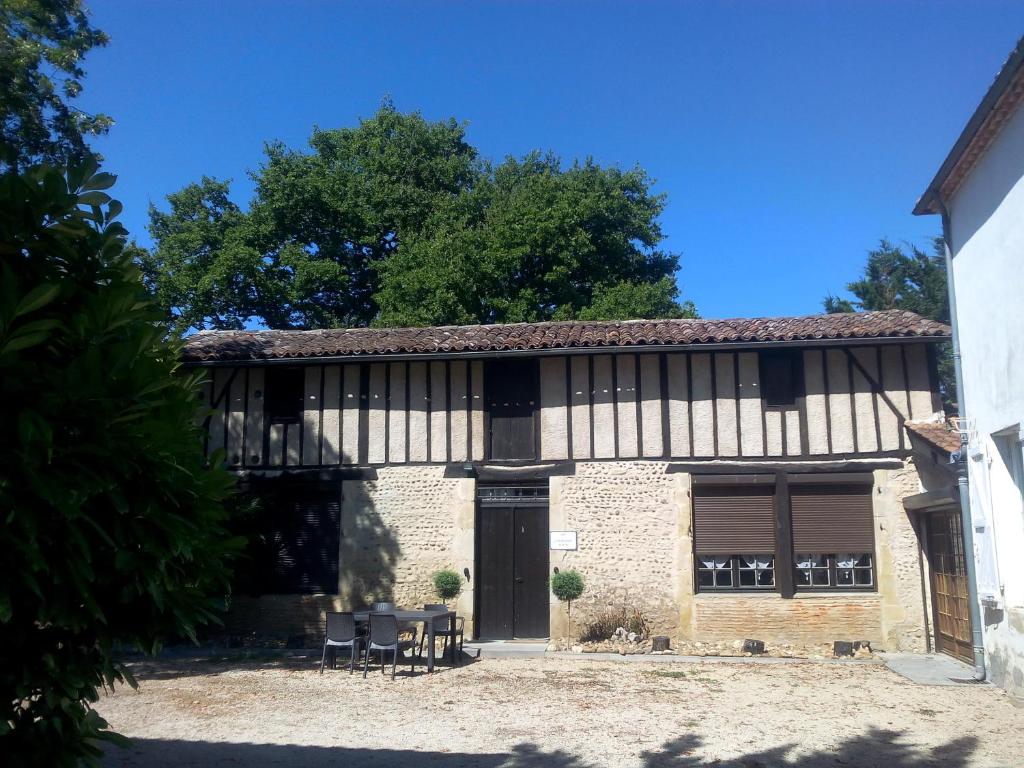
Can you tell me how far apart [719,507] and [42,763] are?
31.1 ft

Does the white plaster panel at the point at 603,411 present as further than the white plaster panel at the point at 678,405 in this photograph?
Yes

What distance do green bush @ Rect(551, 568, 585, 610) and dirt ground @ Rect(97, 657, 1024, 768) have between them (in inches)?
57.6

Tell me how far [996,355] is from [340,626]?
741cm

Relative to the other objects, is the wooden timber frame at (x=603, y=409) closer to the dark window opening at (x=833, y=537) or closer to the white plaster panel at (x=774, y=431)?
the white plaster panel at (x=774, y=431)

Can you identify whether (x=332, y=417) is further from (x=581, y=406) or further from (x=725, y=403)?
(x=725, y=403)

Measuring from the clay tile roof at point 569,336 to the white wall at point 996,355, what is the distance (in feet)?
7.77

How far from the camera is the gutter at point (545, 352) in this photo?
10.7m

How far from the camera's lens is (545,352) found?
1127cm

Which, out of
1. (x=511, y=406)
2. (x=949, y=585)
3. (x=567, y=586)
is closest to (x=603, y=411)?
(x=511, y=406)

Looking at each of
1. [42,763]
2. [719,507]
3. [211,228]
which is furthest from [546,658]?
[211,228]

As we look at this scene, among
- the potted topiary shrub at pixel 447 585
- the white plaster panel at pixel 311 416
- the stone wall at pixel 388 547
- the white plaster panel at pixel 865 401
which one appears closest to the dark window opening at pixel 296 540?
the stone wall at pixel 388 547

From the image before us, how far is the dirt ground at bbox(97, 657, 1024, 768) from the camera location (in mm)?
5809

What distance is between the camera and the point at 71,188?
9.92 ft

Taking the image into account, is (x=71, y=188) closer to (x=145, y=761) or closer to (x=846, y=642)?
(x=145, y=761)
